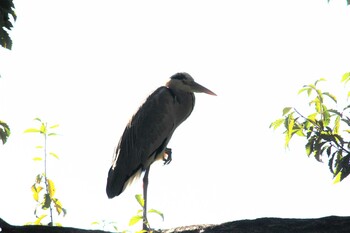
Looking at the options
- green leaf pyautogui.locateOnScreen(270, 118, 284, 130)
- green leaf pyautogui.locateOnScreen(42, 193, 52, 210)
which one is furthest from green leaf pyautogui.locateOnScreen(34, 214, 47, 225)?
green leaf pyautogui.locateOnScreen(270, 118, 284, 130)

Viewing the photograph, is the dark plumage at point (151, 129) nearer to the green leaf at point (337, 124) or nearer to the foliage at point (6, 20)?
the green leaf at point (337, 124)

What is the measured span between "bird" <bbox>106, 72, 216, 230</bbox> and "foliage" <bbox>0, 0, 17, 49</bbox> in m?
3.77

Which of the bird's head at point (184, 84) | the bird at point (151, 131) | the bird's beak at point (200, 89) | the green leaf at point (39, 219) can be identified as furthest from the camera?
the bird's beak at point (200, 89)

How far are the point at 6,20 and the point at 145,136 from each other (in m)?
4.47

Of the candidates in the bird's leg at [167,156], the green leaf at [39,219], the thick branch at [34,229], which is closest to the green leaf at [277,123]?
the thick branch at [34,229]

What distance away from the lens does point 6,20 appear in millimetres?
3418

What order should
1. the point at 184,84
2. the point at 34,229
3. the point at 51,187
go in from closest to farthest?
the point at 34,229
the point at 51,187
the point at 184,84

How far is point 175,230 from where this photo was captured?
4074 mm

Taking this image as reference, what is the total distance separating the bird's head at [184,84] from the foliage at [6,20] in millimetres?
5074

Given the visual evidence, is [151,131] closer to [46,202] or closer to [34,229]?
[46,202]

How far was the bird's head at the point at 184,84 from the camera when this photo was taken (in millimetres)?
8461

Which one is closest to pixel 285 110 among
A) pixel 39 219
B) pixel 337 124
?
pixel 337 124

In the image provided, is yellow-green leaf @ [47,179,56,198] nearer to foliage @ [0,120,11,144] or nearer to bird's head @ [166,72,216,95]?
foliage @ [0,120,11,144]

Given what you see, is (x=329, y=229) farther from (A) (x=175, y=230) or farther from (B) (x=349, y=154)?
(A) (x=175, y=230)
